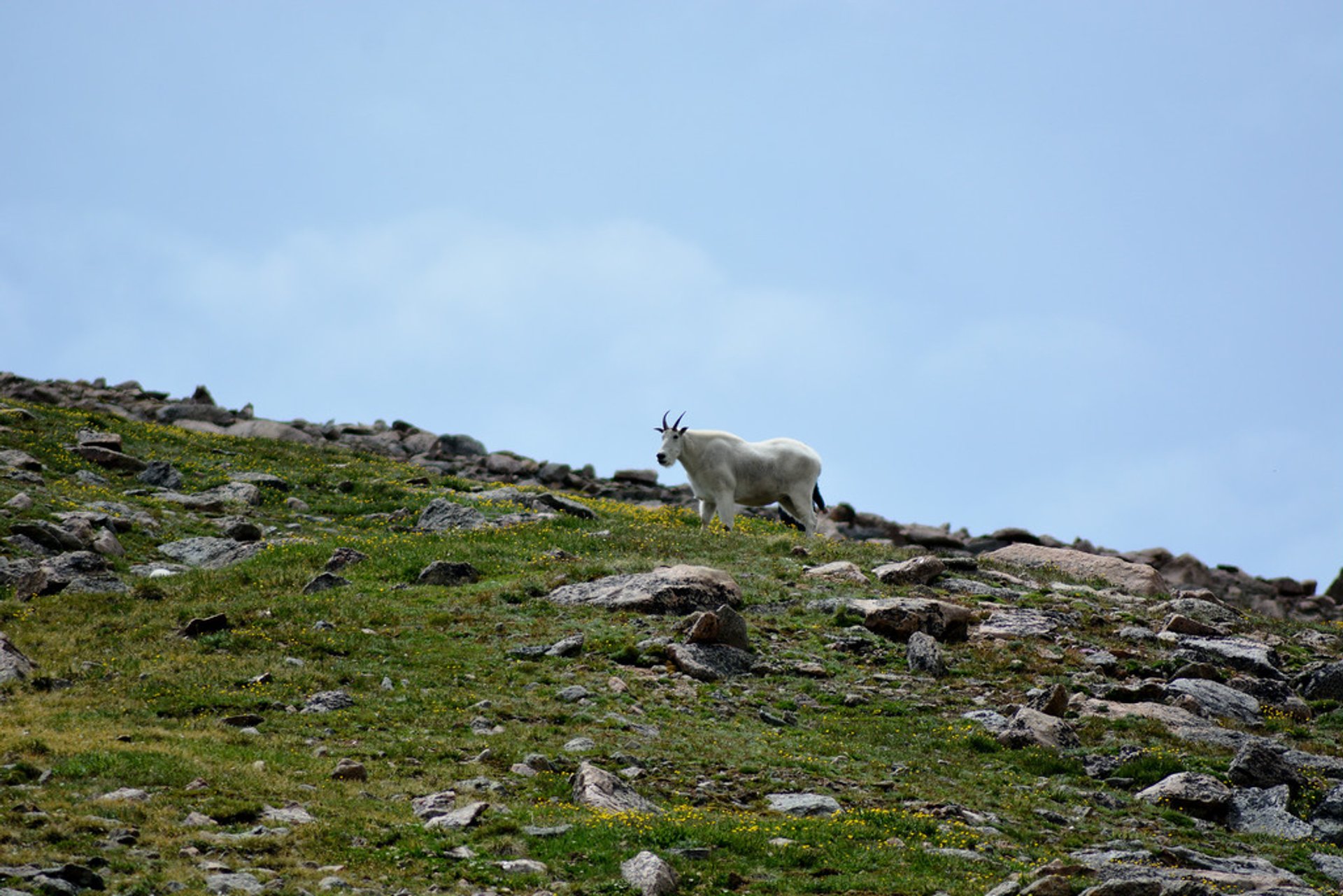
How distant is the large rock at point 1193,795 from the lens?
18.5 meters

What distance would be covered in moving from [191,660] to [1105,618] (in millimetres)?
18223

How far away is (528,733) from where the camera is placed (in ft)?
62.0

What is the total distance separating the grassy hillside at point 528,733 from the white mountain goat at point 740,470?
3394mm

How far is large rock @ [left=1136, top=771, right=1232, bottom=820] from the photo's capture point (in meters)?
18.5

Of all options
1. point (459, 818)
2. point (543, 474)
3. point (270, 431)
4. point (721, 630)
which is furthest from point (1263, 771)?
point (270, 431)

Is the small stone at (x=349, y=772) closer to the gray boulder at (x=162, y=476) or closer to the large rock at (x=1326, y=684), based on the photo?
the large rock at (x=1326, y=684)

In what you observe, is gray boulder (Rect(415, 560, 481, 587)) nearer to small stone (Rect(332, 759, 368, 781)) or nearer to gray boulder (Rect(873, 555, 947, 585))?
gray boulder (Rect(873, 555, 947, 585))

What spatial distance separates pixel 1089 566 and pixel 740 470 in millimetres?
9944

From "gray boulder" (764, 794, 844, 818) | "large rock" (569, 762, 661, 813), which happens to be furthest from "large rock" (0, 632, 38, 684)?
"gray boulder" (764, 794, 844, 818)

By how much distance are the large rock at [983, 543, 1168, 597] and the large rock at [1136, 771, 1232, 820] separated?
47.1 ft

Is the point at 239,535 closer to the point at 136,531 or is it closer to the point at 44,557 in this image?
the point at 136,531

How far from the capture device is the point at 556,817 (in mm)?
15359

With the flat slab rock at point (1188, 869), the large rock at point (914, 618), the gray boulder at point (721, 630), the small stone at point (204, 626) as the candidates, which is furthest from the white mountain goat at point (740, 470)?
the flat slab rock at point (1188, 869)

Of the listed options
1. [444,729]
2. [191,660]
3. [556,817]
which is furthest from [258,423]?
[556,817]
